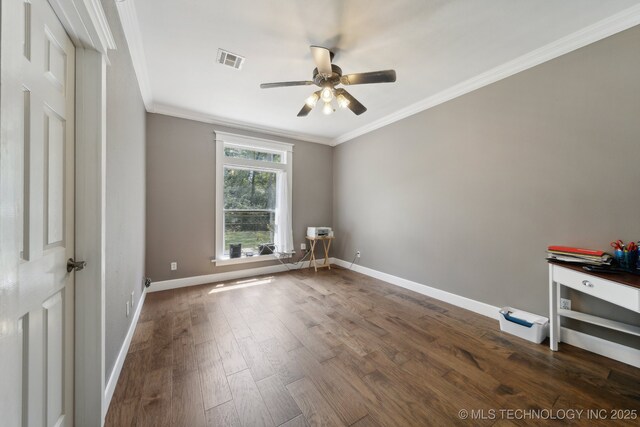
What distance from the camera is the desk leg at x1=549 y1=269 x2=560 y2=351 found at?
6.39 ft

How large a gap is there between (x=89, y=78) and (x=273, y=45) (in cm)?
144

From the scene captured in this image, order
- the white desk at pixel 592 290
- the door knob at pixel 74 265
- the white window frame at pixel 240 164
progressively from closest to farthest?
the door knob at pixel 74 265 < the white desk at pixel 592 290 < the white window frame at pixel 240 164

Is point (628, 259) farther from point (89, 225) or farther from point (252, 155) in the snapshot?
point (252, 155)

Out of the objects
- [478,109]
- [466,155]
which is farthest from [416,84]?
[466,155]

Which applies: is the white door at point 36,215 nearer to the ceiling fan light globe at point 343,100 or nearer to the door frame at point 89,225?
the door frame at point 89,225

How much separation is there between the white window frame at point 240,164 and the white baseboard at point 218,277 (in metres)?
0.18

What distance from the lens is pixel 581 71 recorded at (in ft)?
6.49

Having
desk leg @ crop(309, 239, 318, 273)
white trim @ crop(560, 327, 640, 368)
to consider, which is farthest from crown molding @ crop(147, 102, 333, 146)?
white trim @ crop(560, 327, 640, 368)

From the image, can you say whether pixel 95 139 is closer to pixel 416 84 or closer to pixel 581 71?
pixel 416 84

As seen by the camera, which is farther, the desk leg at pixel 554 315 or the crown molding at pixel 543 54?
the desk leg at pixel 554 315

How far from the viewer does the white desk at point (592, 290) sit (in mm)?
1486

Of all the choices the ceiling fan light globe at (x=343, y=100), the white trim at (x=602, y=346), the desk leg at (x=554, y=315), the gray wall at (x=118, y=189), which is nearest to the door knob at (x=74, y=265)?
the gray wall at (x=118, y=189)

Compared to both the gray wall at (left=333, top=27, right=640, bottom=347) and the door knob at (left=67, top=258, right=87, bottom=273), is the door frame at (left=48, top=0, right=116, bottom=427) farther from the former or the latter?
the gray wall at (left=333, top=27, right=640, bottom=347)

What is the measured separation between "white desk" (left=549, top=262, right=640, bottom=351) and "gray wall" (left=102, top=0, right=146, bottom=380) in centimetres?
325
